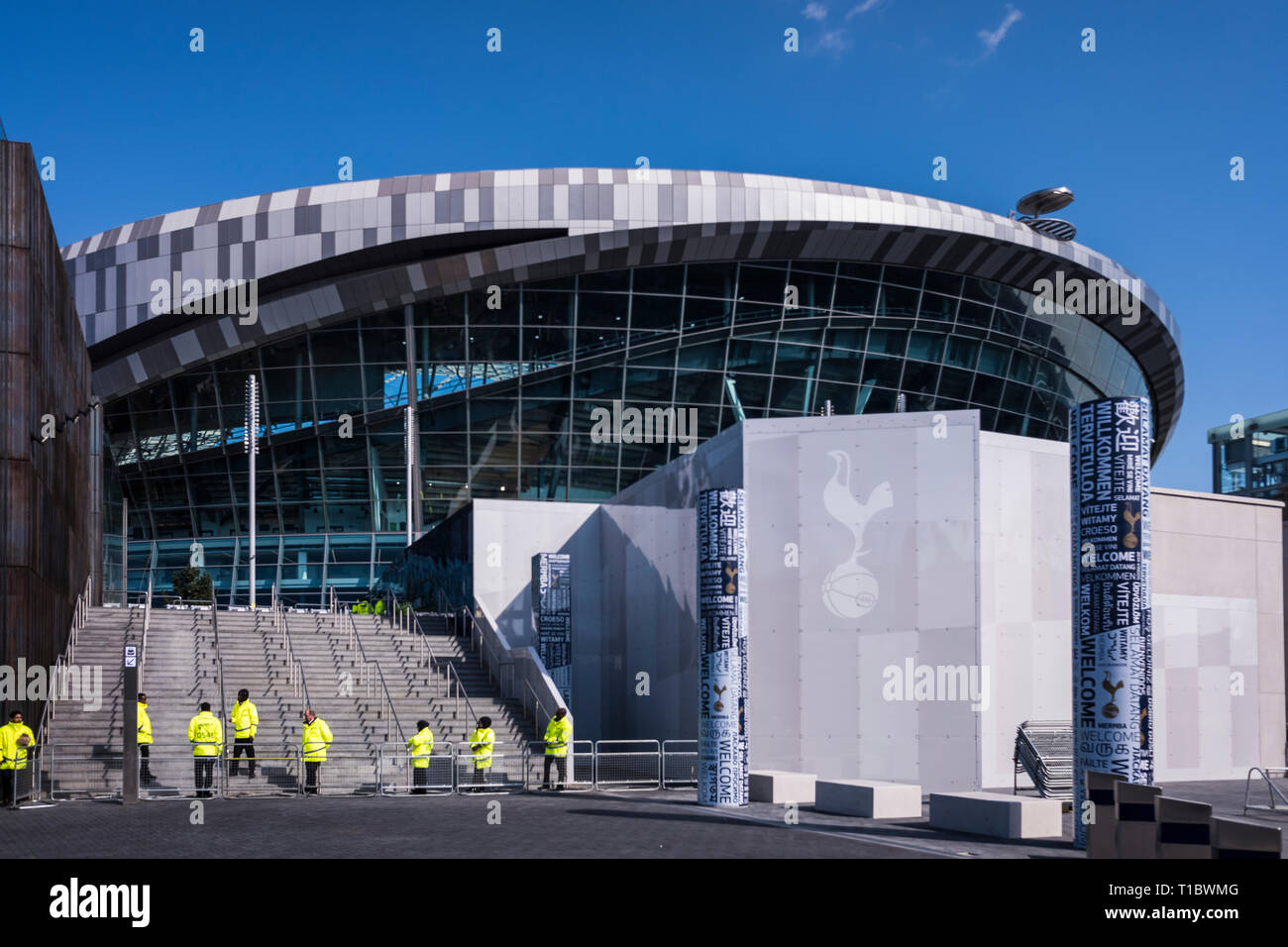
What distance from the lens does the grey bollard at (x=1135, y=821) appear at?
12328 mm

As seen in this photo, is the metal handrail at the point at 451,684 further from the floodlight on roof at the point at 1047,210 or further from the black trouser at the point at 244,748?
the floodlight on roof at the point at 1047,210

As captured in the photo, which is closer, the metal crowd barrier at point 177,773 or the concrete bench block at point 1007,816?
the concrete bench block at point 1007,816

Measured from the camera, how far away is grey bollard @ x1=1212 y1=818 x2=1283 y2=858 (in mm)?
10180

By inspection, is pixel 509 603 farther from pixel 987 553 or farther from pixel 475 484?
pixel 475 484

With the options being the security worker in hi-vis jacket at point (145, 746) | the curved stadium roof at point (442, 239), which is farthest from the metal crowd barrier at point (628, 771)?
the curved stadium roof at point (442, 239)

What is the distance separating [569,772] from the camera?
75.8 feet

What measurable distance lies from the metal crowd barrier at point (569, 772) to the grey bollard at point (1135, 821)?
11.4 metres

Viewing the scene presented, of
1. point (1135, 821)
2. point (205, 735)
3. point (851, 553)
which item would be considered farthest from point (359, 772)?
point (1135, 821)

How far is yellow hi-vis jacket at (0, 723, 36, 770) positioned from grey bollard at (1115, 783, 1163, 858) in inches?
573

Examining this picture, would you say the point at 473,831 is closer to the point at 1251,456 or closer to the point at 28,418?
the point at 28,418

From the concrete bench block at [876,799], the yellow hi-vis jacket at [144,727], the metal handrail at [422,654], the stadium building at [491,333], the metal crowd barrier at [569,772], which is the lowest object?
the metal crowd barrier at [569,772]

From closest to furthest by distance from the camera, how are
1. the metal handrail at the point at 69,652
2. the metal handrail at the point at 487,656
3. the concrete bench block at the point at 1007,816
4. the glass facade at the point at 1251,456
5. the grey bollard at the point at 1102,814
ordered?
1. the grey bollard at the point at 1102,814
2. the concrete bench block at the point at 1007,816
3. the metal handrail at the point at 69,652
4. the metal handrail at the point at 487,656
5. the glass facade at the point at 1251,456

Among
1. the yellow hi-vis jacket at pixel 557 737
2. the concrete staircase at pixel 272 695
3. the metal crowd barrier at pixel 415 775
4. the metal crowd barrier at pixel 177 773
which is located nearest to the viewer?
the metal crowd barrier at pixel 177 773

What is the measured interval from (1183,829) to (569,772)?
1316 cm
